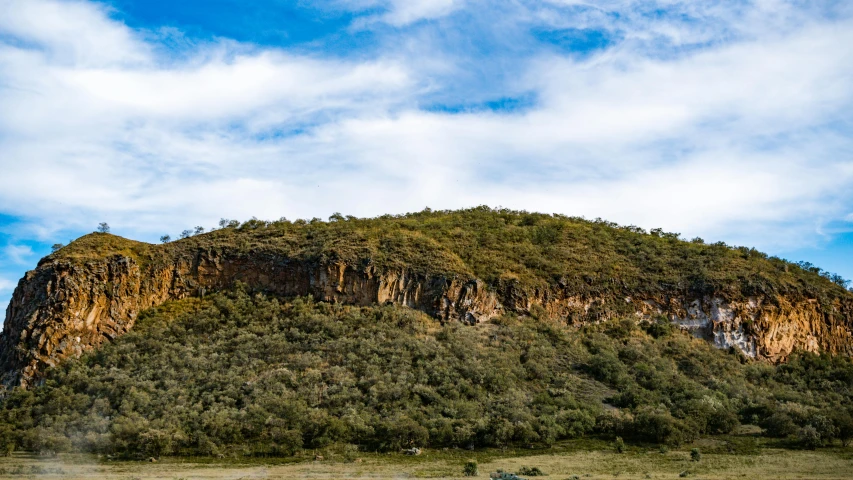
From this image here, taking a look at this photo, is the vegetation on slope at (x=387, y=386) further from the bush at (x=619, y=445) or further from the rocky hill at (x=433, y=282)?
the bush at (x=619, y=445)

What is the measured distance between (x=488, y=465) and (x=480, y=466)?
570 mm

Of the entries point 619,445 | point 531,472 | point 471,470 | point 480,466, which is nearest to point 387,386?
point 480,466

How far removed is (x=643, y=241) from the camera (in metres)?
67.6

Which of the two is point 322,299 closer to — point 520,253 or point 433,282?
point 433,282

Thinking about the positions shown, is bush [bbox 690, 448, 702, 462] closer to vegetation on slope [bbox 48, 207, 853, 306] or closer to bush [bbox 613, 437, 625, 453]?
bush [bbox 613, 437, 625, 453]

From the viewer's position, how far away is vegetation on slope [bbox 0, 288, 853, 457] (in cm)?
4219

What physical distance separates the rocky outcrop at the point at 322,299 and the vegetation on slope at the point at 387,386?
4.46 ft

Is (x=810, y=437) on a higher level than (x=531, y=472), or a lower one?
higher

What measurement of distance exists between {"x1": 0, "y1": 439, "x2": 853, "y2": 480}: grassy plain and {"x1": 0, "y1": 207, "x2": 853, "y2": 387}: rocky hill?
47.3 ft

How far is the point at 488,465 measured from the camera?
37062mm

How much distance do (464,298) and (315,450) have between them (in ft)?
59.7

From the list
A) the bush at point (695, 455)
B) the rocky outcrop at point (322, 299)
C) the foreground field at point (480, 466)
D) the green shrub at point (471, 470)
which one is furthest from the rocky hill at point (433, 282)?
the green shrub at point (471, 470)

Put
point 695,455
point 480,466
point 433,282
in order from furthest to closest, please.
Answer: point 433,282 → point 695,455 → point 480,466

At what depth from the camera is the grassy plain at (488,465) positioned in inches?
1314
